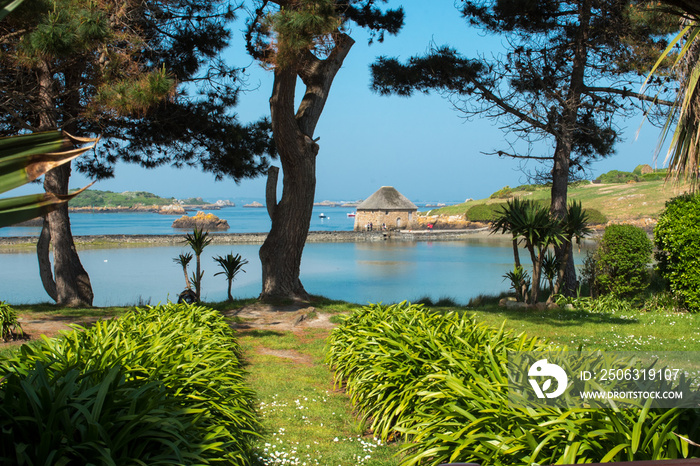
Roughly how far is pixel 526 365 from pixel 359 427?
4.52ft

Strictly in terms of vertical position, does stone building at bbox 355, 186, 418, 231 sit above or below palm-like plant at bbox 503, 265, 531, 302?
above

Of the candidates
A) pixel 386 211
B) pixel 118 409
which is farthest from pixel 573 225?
pixel 386 211

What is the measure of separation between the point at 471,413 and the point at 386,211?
126 ft

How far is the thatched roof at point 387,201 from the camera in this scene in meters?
41.2

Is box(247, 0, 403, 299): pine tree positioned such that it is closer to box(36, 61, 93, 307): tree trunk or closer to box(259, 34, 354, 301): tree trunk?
box(259, 34, 354, 301): tree trunk

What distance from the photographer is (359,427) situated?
12.8 ft

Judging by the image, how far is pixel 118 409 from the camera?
2754 millimetres

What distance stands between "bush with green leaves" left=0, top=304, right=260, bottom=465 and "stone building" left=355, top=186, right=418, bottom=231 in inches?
1473

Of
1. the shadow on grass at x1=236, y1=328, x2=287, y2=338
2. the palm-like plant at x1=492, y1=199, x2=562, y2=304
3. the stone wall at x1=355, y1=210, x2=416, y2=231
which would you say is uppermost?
the stone wall at x1=355, y1=210, x2=416, y2=231

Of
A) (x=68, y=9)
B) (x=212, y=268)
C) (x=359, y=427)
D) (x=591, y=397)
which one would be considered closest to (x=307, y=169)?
(x=68, y=9)

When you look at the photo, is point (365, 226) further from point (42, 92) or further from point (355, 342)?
point (355, 342)

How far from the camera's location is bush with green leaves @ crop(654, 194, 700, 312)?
8.71 metres

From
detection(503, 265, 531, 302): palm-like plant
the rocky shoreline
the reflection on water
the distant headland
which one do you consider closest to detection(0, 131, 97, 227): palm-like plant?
the reflection on water

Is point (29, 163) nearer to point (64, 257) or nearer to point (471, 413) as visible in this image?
point (471, 413)
